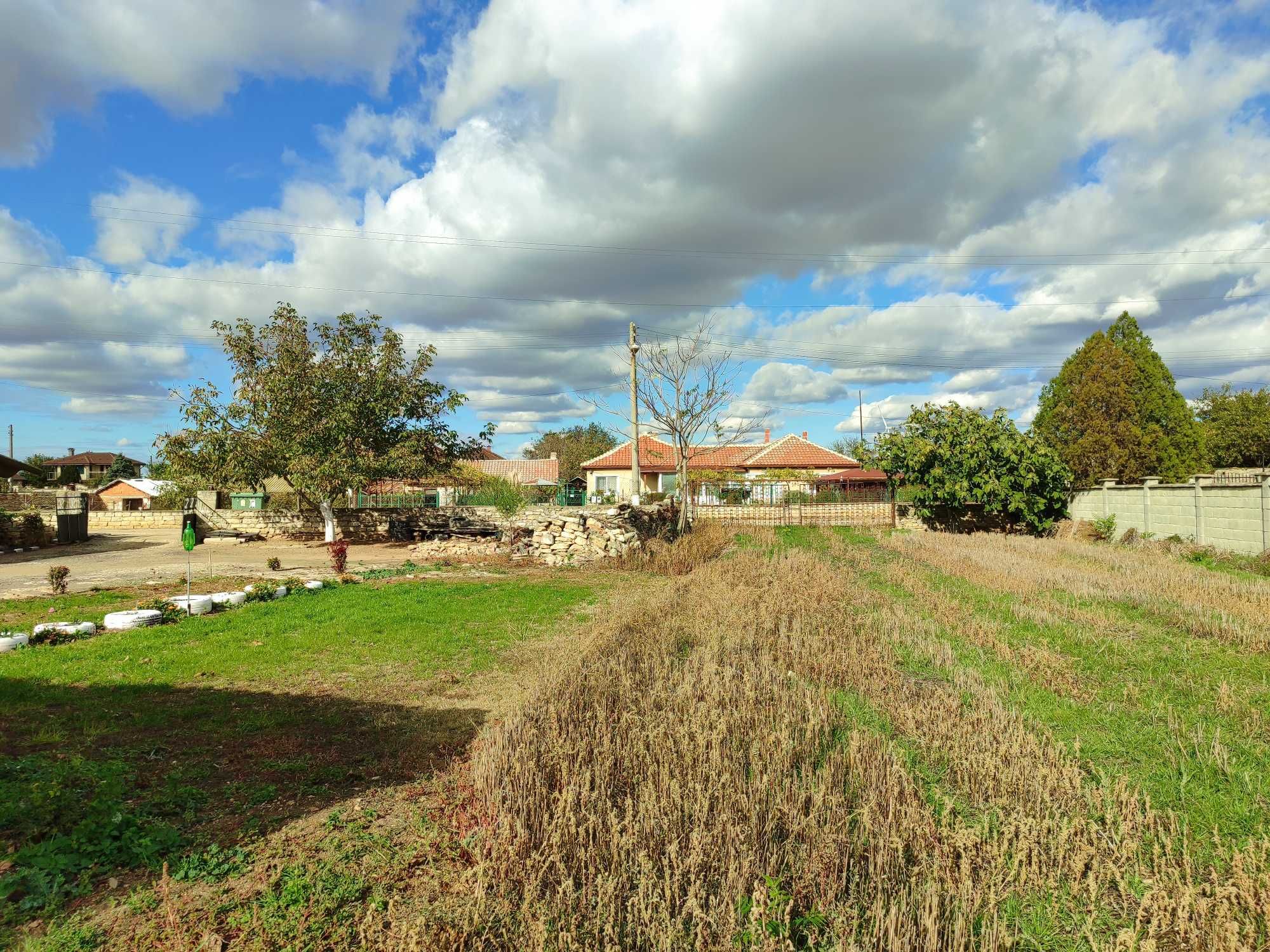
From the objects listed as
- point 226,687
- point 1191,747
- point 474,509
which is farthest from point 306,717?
point 474,509

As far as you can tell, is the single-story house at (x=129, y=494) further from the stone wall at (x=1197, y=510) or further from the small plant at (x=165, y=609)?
the stone wall at (x=1197, y=510)

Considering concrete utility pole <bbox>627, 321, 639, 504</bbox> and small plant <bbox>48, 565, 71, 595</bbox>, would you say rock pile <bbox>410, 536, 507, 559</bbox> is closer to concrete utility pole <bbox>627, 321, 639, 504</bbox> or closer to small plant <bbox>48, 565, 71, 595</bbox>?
concrete utility pole <bbox>627, 321, 639, 504</bbox>

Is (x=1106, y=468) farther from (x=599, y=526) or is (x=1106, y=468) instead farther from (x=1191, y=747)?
(x=1191, y=747)

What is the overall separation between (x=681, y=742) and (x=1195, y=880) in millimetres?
2382

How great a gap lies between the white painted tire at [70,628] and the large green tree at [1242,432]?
46.0 m

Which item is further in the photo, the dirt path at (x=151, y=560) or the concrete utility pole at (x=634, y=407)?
the concrete utility pole at (x=634, y=407)

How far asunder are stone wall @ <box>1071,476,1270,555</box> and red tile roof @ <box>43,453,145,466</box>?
8754 cm

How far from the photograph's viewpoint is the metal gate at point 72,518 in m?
21.5

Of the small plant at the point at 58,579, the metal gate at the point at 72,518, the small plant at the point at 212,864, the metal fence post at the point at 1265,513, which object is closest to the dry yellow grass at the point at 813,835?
the small plant at the point at 212,864

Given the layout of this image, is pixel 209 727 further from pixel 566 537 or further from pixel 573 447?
pixel 573 447

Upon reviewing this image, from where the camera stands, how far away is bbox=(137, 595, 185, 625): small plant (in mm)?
9062

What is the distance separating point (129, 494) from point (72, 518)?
89.3 ft

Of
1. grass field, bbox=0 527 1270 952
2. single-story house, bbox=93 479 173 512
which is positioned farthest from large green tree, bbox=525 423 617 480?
grass field, bbox=0 527 1270 952

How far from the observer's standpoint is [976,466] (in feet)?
69.6
